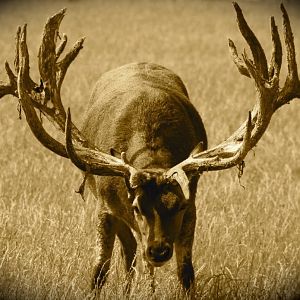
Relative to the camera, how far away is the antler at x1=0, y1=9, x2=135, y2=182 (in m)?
3.92

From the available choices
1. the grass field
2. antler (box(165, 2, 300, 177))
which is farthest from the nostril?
the grass field

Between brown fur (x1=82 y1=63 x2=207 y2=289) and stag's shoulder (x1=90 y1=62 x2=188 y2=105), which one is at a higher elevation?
stag's shoulder (x1=90 y1=62 x2=188 y2=105)

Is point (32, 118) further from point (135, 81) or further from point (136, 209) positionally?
point (135, 81)

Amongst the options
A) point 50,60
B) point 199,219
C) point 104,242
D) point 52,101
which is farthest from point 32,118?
point 199,219

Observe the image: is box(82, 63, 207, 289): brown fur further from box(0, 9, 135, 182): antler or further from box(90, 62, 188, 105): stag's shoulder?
box(0, 9, 135, 182): antler

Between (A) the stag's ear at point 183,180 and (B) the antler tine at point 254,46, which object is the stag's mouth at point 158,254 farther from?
(B) the antler tine at point 254,46

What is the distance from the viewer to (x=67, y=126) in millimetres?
3730

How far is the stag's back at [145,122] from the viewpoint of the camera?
416 centimetres

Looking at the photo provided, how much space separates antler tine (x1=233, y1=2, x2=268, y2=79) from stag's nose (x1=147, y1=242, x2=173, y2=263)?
1.00 metres

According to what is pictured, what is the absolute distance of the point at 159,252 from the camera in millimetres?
3656

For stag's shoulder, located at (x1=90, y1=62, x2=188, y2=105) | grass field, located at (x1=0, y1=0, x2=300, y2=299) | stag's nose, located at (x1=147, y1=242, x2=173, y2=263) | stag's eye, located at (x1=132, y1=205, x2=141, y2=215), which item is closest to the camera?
stag's nose, located at (x1=147, y1=242, x2=173, y2=263)

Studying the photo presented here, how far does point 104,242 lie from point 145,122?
664 mm

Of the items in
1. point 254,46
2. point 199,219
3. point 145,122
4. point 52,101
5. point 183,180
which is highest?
point 254,46

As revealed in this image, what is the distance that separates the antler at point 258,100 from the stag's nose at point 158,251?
321 millimetres
